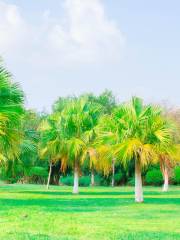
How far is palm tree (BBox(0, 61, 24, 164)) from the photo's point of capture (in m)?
23.9

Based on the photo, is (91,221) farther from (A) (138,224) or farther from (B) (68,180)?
(B) (68,180)

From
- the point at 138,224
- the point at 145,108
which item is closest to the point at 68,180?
the point at 145,108

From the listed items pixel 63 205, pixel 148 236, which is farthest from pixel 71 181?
pixel 148 236

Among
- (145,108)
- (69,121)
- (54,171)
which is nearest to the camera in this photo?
(145,108)

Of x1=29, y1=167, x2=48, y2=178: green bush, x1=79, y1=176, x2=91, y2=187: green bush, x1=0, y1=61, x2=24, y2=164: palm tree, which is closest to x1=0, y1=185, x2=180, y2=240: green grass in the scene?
x1=0, y1=61, x2=24, y2=164: palm tree

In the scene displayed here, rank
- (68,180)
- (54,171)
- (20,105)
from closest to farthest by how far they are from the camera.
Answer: (20,105) → (54,171) → (68,180)

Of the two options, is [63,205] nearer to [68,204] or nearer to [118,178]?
[68,204]

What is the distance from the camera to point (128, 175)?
220 feet

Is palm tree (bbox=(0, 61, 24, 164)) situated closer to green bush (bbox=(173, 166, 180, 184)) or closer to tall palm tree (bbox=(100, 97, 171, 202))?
tall palm tree (bbox=(100, 97, 171, 202))

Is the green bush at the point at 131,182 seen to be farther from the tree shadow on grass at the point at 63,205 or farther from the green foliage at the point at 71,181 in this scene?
the tree shadow on grass at the point at 63,205

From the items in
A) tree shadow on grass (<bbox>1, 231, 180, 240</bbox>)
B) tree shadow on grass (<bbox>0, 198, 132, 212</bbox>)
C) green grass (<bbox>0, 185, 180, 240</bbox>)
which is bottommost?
tree shadow on grass (<bbox>1, 231, 180, 240</bbox>)

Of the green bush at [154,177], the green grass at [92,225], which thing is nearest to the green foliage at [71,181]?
the green bush at [154,177]

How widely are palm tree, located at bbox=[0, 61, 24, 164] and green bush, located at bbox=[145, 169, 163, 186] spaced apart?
38.7 meters

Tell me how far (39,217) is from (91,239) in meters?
5.86
